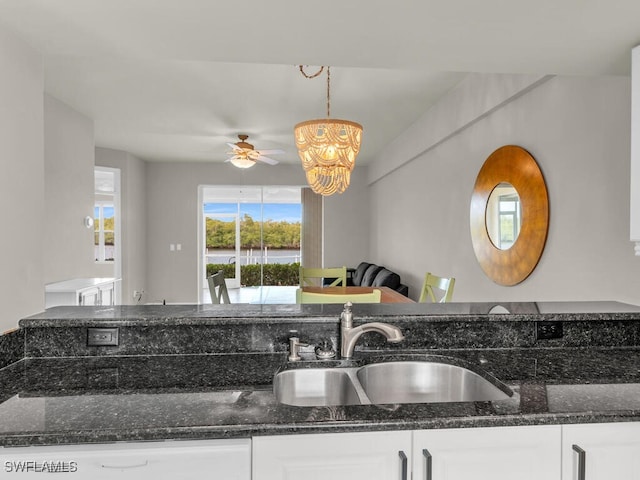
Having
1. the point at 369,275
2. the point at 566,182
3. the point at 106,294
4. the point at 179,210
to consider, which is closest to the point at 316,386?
the point at 566,182

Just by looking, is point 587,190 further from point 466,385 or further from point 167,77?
point 167,77

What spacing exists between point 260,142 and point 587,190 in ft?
13.9

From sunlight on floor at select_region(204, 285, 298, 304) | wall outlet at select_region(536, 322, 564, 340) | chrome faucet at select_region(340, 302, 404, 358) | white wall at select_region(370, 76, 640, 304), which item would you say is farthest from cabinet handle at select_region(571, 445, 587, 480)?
sunlight on floor at select_region(204, 285, 298, 304)

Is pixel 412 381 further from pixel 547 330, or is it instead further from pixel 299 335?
pixel 547 330

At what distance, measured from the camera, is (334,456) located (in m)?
1.02

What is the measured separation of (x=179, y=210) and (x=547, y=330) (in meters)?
6.48

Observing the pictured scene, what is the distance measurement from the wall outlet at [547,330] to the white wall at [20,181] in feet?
6.23

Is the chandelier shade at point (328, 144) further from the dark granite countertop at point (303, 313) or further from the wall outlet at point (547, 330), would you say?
the wall outlet at point (547, 330)

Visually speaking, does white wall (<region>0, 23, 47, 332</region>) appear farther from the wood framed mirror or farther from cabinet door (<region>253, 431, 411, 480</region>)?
the wood framed mirror

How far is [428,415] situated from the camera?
105 cm

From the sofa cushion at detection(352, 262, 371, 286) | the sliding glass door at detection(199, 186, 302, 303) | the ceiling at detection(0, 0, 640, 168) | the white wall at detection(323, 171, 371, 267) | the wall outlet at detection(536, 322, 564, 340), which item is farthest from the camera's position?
the white wall at detection(323, 171, 371, 267)

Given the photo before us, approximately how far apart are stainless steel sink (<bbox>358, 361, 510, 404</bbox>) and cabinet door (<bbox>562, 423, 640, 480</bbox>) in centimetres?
41

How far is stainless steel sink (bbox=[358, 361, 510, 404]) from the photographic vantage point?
149 centimetres

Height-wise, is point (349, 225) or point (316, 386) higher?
point (349, 225)
